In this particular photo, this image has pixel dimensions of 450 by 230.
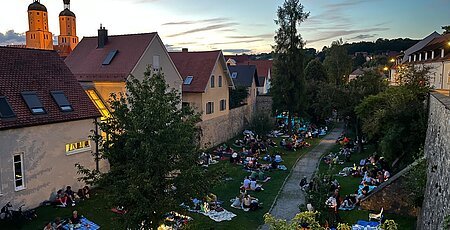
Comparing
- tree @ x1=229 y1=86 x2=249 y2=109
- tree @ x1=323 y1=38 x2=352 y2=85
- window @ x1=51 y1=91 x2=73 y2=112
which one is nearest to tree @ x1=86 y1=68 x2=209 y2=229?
window @ x1=51 y1=91 x2=73 y2=112

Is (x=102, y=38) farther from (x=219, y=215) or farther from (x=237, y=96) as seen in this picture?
(x=219, y=215)

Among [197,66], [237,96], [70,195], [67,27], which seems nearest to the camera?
[70,195]

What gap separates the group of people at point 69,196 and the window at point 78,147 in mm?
2151

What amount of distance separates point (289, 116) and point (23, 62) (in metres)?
30.8

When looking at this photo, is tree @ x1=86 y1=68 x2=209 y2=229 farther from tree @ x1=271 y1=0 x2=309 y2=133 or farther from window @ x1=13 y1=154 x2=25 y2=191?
tree @ x1=271 y1=0 x2=309 y2=133

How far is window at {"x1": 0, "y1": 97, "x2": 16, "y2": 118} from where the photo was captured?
56.4 ft

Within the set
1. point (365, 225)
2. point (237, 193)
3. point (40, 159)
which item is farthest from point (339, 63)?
point (40, 159)

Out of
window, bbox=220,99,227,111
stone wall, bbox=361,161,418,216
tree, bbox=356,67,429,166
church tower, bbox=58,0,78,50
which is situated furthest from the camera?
church tower, bbox=58,0,78,50

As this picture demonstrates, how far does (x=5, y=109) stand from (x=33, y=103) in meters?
1.70

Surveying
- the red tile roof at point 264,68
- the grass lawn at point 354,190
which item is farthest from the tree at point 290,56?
the red tile roof at point 264,68

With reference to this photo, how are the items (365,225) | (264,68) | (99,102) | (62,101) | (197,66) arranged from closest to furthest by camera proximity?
(365,225), (62,101), (99,102), (197,66), (264,68)

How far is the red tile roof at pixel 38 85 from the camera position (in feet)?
59.8

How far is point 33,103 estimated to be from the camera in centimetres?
1903

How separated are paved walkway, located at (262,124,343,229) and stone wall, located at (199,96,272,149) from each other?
8019 mm
